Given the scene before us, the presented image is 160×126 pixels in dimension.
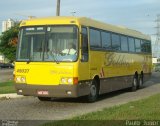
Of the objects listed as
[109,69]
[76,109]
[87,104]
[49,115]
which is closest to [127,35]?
[109,69]

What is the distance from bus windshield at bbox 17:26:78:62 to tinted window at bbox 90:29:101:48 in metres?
1.59

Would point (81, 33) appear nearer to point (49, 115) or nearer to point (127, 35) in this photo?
point (49, 115)

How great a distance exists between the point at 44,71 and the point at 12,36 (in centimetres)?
3744

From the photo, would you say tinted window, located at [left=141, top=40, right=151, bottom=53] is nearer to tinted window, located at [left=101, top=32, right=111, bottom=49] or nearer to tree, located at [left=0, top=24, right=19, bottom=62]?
tinted window, located at [left=101, top=32, right=111, bottom=49]

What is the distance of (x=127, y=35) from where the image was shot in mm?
24562

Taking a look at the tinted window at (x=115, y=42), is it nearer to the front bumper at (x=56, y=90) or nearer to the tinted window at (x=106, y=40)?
the tinted window at (x=106, y=40)

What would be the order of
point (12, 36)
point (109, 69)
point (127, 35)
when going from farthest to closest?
point (12, 36)
point (127, 35)
point (109, 69)

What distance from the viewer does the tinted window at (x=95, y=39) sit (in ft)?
60.2

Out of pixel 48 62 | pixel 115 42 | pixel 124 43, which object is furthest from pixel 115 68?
pixel 48 62

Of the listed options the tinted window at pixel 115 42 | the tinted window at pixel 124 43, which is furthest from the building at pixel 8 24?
the tinted window at pixel 115 42

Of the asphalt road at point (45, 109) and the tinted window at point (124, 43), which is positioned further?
the tinted window at point (124, 43)

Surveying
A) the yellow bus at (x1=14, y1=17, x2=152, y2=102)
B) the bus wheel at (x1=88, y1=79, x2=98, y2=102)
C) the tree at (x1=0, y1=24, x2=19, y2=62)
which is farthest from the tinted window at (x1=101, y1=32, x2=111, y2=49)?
the tree at (x1=0, y1=24, x2=19, y2=62)

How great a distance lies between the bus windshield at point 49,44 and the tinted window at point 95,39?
1.59 metres

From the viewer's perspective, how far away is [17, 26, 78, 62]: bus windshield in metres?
16.6
